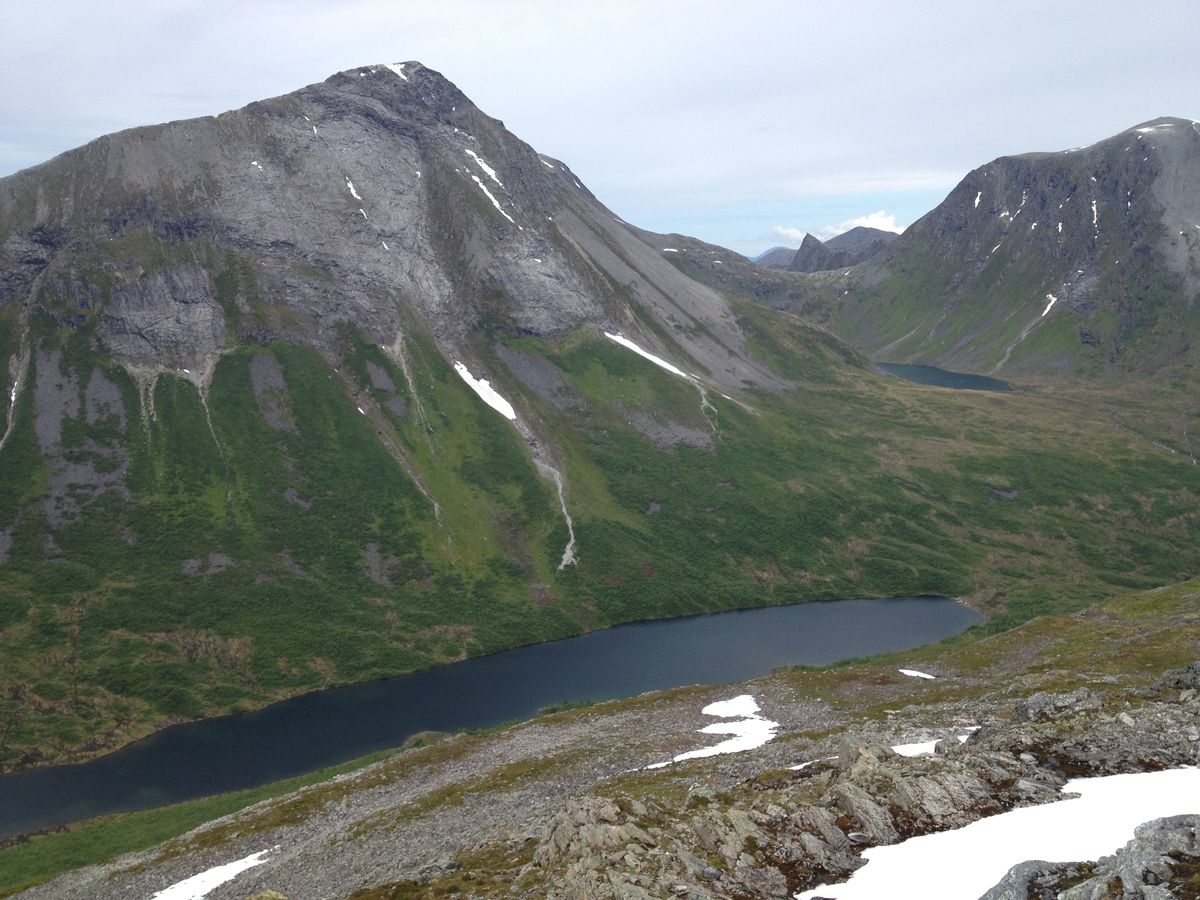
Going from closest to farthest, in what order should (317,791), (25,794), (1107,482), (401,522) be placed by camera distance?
(317,791), (25,794), (401,522), (1107,482)

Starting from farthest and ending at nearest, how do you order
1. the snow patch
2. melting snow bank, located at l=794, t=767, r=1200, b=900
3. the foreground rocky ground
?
1. the snow patch
2. the foreground rocky ground
3. melting snow bank, located at l=794, t=767, r=1200, b=900

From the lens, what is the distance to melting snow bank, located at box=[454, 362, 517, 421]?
18550 cm

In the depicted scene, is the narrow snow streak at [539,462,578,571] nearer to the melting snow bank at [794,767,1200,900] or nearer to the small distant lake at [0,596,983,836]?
the small distant lake at [0,596,983,836]

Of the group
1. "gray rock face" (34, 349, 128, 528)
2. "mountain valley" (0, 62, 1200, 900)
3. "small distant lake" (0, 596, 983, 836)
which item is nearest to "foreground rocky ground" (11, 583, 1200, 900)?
"mountain valley" (0, 62, 1200, 900)

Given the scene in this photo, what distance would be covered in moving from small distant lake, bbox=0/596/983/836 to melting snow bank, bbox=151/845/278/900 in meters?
39.5

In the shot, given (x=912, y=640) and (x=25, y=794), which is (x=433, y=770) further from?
(x=912, y=640)

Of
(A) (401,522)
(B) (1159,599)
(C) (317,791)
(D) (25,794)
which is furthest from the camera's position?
(A) (401,522)

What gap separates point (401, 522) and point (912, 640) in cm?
8923

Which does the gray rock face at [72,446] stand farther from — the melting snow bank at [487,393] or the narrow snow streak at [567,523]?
the narrow snow streak at [567,523]

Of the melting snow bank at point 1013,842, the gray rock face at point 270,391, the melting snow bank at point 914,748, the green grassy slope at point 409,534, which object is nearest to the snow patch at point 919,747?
the melting snow bank at point 914,748

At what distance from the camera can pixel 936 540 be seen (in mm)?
173375

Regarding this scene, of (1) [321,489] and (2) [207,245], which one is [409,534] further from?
(2) [207,245]

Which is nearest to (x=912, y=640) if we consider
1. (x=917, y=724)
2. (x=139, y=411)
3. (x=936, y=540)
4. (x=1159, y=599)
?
(x=1159, y=599)

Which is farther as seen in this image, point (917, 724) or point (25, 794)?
point (25, 794)
